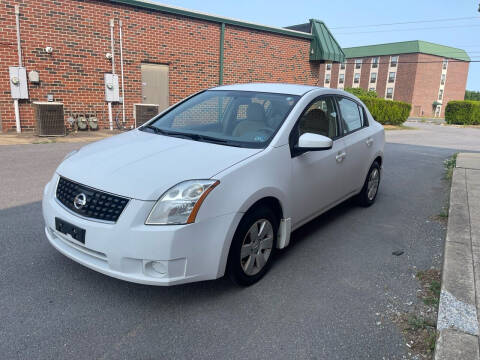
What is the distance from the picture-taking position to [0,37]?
10.5 metres

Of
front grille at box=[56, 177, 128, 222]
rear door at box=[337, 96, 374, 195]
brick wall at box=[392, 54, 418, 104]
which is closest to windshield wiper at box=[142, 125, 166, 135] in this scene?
front grille at box=[56, 177, 128, 222]

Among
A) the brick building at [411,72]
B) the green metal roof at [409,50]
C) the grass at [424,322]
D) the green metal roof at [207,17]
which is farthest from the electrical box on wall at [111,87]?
the green metal roof at [409,50]

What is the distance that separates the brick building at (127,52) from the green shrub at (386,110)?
8.76 m

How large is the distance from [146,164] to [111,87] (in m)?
10.4

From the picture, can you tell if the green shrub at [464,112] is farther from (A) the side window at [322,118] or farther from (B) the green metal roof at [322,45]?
(A) the side window at [322,118]

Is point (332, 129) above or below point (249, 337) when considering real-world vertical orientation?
above

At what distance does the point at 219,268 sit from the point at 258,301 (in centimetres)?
47

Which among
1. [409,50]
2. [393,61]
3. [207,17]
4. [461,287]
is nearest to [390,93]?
[393,61]

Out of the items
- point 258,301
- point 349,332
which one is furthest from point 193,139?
point 349,332

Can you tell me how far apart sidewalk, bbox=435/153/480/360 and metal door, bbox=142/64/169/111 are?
10.5 meters

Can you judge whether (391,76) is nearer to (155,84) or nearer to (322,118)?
(155,84)

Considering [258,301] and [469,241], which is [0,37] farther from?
[469,241]

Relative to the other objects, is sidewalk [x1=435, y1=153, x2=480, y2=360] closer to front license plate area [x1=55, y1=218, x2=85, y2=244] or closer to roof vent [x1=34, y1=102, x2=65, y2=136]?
front license plate area [x1=55, y1=218, x2=85, y2=244]

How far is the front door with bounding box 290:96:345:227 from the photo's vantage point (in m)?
3.59
